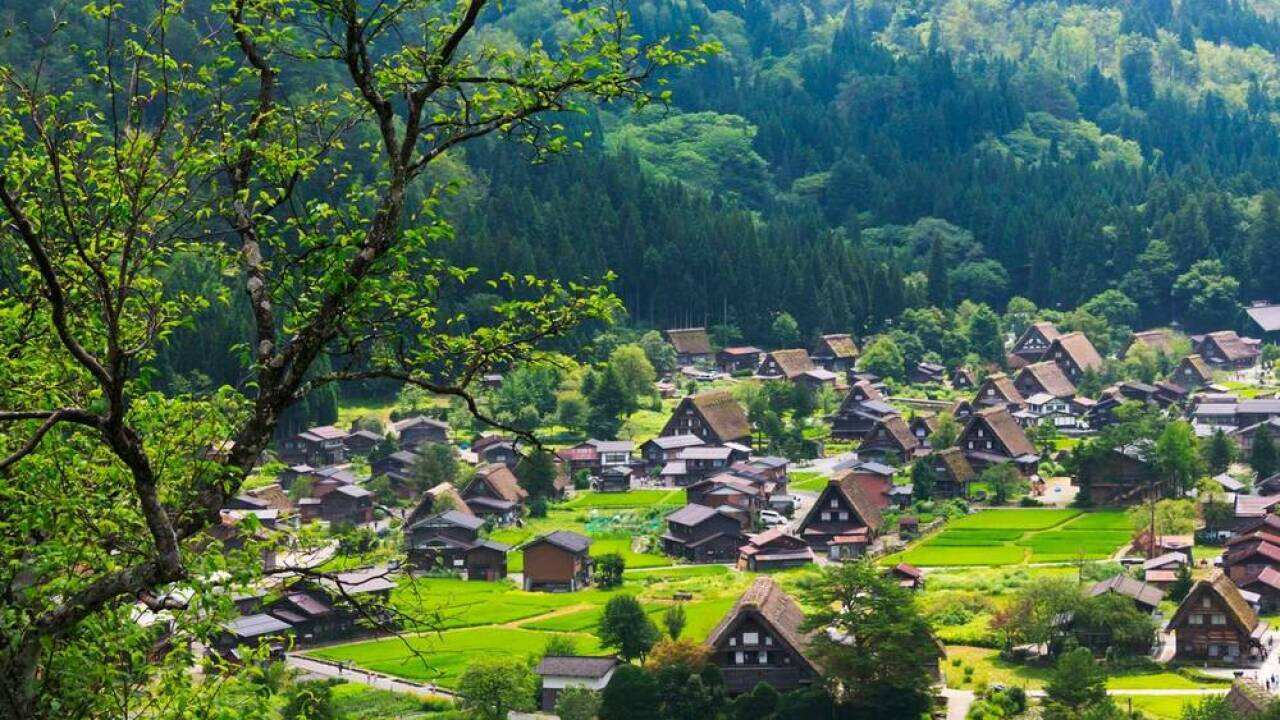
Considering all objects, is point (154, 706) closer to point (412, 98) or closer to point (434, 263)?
point (434, 263)

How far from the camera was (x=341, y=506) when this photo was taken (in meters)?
49.3

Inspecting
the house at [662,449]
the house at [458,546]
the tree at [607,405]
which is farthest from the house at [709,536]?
the tree at [607,405]

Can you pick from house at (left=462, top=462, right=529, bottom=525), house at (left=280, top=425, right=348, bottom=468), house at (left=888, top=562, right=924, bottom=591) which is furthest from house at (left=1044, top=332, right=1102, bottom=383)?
house at (left=888, top=562, right=924, bottom=591)

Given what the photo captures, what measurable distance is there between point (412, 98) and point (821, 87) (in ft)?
402

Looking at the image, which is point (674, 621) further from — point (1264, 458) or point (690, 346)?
point (690, 346)

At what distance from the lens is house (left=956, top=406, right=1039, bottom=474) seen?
5300 centimetres

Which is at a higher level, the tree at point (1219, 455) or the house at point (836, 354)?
the house at point (836, 354)

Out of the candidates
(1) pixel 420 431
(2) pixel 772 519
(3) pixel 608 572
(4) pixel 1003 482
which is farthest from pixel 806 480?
(3) pixel 608 572

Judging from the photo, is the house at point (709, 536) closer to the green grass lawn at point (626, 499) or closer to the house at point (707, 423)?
the green grass lawn at point (626, 499)

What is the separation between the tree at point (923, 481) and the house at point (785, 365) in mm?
17657

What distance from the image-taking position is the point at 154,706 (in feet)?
26.0

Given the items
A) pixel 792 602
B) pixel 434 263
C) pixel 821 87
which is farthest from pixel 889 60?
pixel 434 263

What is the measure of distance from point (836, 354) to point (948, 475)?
21.9 metres

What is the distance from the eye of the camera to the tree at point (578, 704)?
29.0 metres
